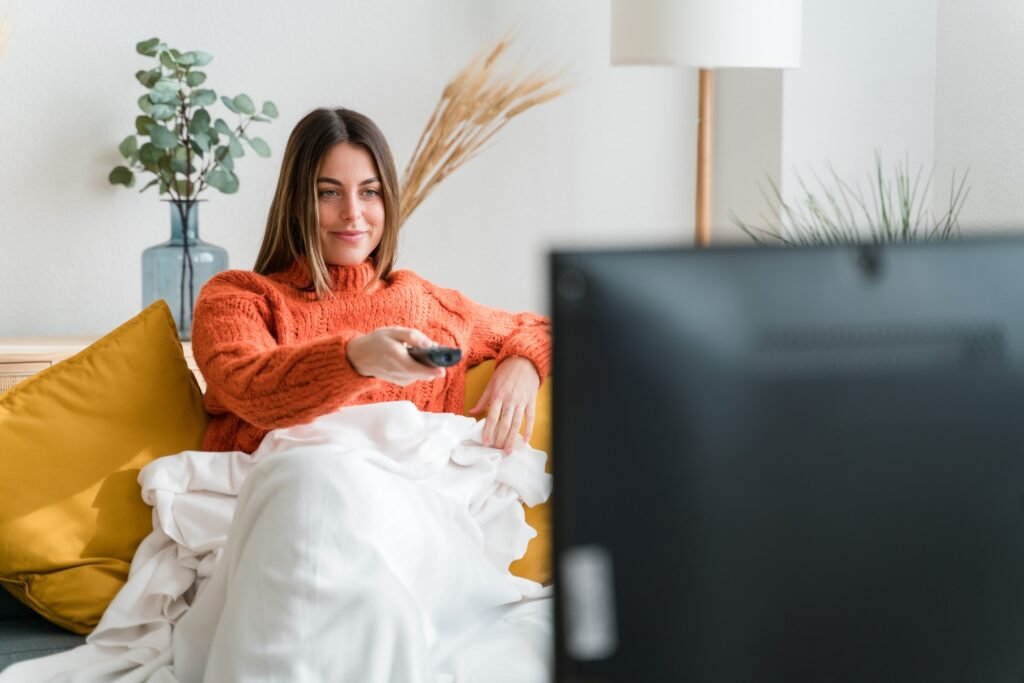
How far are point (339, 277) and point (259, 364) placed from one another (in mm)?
374

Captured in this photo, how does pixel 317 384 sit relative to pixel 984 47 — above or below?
below

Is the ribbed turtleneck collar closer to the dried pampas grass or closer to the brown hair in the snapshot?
the brown hair

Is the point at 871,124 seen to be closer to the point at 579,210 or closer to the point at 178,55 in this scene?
the point at 579,210

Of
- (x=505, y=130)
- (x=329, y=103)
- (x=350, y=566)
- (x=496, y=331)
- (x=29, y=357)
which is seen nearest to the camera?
(x=350, y=566)

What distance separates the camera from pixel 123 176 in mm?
2961

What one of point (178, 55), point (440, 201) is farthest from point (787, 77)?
point (178, 55)

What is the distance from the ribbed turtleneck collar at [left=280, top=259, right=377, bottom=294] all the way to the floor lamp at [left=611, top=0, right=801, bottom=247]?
96 cm

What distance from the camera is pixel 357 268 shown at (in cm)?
223

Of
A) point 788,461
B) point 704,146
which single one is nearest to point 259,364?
point 788,461

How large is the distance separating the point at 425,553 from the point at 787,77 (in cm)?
210

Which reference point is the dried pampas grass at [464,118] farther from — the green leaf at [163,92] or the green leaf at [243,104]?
the green leaf at [163,92]

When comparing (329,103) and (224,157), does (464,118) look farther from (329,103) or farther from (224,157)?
(224,157)

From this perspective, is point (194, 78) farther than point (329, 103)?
No

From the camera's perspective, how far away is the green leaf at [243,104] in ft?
9.62
